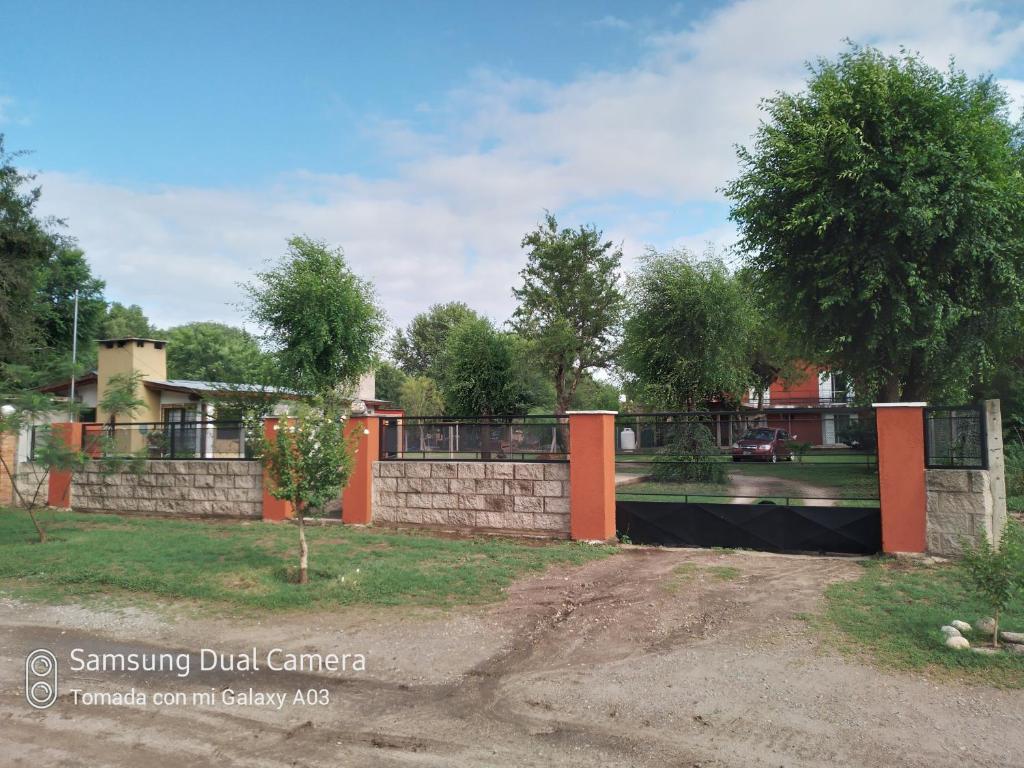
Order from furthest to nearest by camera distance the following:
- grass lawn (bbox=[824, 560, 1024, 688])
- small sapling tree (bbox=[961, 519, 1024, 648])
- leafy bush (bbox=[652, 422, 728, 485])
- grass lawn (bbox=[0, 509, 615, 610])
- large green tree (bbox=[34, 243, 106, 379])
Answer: large green tree (bbox=[34, 243, 106, 379]) < leafy bush (bbox=[652, 422, 728, 485]) < grass lawn (bbox=[0, 509, 615, 610]) < small sapling tree (bbox=[961, 519, 1024, 648]) < grass lawn (bbox=[824, 560, 1024, 688])

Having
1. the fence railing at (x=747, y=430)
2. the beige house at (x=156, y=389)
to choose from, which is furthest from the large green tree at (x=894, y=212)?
the beige house at (x=156, y=389)

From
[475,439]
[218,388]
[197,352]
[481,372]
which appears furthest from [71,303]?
[475,439]

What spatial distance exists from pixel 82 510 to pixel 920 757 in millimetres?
17861

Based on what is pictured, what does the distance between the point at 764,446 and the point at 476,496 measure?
16.1ft

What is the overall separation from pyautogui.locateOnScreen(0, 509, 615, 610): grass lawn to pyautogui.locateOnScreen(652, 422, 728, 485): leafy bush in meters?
1.66

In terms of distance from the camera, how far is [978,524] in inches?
357

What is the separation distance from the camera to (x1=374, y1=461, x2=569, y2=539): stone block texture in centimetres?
1155

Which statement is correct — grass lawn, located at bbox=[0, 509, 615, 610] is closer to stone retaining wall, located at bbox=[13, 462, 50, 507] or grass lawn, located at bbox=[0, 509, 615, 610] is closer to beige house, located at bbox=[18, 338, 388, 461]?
stone retaining wall, located at bbox=[13, 462, 50, 507]

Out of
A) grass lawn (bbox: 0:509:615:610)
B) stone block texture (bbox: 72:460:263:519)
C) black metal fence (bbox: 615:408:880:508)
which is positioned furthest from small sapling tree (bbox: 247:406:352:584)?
stone block texture (bbox: 72:460:263:519)

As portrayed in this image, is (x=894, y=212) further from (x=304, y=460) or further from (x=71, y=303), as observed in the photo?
(x=71, y=303)

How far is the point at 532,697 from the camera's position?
530cm

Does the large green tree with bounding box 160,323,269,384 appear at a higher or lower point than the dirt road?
higher

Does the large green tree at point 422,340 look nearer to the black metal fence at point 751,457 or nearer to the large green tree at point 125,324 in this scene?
the large green tree at point 125,324

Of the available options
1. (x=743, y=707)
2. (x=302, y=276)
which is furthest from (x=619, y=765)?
(x=302, y=276)
